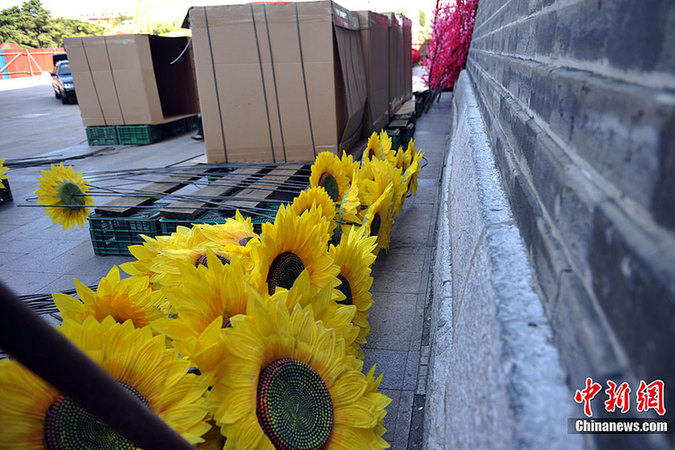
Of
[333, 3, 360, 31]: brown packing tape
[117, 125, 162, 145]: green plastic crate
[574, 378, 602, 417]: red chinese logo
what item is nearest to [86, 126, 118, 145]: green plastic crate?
[117, 125, 162, 145]: green plastic crate

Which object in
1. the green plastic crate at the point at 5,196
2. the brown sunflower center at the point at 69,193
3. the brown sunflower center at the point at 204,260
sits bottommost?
the green plastic crate at the point at 5,196

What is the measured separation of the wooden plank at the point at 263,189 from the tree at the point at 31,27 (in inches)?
1803

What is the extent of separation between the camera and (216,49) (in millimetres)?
4145

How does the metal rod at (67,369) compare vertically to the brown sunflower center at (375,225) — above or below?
above

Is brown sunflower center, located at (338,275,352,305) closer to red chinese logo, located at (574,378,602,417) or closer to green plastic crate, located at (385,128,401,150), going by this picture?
red chinese logo, located at (574,378,602,417)

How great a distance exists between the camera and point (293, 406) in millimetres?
1196

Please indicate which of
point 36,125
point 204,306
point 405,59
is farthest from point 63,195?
point 36,125

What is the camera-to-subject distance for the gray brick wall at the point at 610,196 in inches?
18.0

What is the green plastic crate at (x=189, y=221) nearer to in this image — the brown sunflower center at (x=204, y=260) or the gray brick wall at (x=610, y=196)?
the brown sunflower center at (x=204, y=260)

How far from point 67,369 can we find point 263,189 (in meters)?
3.08

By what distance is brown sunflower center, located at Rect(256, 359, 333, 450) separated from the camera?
1134 mm

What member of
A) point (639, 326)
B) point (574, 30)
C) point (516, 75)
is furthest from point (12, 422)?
point (516, 75)

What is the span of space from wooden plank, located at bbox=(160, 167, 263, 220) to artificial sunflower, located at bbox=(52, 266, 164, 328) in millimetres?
1554

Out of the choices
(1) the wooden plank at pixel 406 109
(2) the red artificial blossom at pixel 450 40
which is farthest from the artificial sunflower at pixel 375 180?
(2) the red artificial blossom at pixel 450 40
